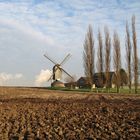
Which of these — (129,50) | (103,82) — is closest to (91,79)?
(103,82)

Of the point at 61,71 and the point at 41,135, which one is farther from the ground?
the point at 61,71

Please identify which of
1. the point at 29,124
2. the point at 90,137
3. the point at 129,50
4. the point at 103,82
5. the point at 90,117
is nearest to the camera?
the point at 90,137

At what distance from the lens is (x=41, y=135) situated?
1388cm

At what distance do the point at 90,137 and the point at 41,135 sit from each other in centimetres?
180

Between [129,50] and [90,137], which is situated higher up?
[129,50]

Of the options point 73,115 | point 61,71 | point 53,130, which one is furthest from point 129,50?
point 53,130

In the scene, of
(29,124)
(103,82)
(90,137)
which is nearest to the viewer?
(90,137)

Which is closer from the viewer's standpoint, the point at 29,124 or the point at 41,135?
the point at 41,135

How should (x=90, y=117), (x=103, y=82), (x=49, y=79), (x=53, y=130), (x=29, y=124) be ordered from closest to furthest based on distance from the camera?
1. (x=53, y=130)
2. (x=29, y=124)
3. (x=90, y=117)
4. (x=103, y=82)
5. (x=49, y=79)

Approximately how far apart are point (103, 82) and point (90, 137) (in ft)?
194

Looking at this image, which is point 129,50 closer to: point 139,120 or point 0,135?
point 139,120

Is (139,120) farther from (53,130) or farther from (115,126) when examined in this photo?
(53,130)

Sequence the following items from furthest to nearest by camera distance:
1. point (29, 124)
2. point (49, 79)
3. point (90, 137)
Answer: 1. point (49, 79)
2. point (29, 124)
3. point (90, 137)

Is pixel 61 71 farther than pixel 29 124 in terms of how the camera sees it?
Yes
